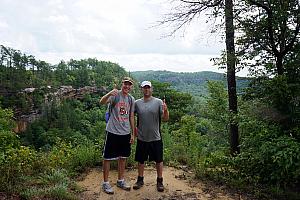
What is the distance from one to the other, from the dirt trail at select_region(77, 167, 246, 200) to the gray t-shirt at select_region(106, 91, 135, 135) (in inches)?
38.8

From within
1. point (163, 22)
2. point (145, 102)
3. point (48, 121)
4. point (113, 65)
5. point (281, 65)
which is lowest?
point (48, 121)

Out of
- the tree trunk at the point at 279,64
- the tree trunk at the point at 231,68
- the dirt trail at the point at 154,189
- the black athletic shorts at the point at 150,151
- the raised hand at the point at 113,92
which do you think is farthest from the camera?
the tree trunk at the point at 231,68

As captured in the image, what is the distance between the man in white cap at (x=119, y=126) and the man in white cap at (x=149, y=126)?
15 centimetres

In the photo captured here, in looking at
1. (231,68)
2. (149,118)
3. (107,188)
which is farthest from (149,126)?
(231,68)

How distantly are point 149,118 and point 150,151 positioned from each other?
1.79ft

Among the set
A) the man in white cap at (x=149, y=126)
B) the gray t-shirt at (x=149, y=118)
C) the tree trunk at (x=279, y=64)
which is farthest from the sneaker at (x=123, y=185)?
the tree trunk at (x=279, y=64)

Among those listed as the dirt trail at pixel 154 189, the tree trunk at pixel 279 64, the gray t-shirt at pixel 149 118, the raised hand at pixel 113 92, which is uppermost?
the tree trunk at pixel 279 64

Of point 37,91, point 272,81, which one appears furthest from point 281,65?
point 37,91

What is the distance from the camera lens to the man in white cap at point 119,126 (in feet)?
18.5

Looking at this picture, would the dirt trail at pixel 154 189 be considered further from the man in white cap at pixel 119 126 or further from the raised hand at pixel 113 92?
the raised hand at pixel 113 92

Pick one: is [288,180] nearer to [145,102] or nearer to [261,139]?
[261,139]

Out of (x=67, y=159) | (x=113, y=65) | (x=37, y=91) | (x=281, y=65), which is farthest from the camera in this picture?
(x=113, y=65)

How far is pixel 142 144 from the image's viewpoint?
5.88 metres

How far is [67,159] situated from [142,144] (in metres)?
2.01
